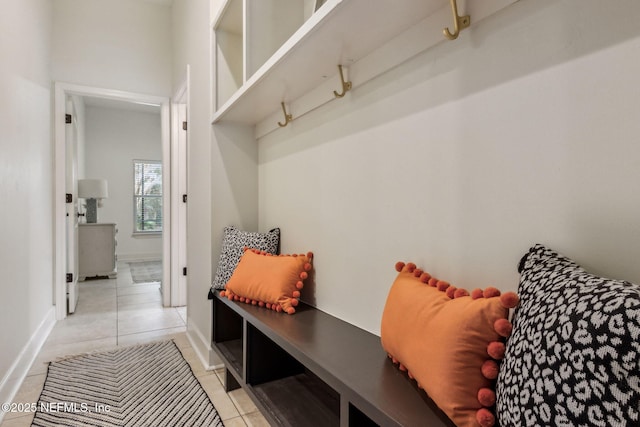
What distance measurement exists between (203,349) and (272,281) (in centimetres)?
98

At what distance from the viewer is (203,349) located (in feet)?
7.31

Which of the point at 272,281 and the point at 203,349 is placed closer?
the point at 272,281

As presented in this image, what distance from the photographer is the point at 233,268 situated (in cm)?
196

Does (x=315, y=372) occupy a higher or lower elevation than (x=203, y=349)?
higher

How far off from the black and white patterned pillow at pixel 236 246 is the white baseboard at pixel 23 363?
1046mm

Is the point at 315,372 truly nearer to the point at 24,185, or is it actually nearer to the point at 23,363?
the point at 23,363

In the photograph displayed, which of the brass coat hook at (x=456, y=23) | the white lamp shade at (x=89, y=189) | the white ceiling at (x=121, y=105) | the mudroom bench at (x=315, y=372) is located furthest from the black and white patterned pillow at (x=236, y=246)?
the white ceiling at (x=121, y=105)

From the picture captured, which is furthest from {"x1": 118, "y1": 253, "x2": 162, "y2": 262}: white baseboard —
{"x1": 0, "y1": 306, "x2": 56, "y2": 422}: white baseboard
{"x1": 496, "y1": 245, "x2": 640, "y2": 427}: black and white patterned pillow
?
{"x1": 496, "y1": 245, "x2": 640, "y2": 427}: black and white patterned pillow

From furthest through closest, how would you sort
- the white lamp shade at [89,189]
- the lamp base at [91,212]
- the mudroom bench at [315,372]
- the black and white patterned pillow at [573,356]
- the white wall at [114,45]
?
the lamp base at [91,212] < the white lamp shade at [89,189] < the white wall at [114,45] < the mudroom bench at [315,372] < the black and white patterned pillow at [573,356]

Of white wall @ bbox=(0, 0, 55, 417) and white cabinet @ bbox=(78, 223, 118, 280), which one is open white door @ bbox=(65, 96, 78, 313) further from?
white cabinet @ bbox=(78, 223, 118, 280)

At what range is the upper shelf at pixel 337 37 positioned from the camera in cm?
94

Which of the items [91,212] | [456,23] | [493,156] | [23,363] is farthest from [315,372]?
[91,212]

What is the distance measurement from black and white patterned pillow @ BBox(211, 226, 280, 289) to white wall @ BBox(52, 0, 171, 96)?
7.13 ft

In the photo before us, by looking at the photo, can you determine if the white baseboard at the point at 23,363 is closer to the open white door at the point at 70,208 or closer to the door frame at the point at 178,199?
the open white door at the point at 70,208
